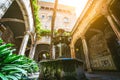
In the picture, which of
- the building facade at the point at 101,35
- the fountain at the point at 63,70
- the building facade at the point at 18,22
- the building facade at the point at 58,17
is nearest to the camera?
the fountain at the point at 63,70

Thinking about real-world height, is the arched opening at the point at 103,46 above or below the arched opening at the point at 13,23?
below

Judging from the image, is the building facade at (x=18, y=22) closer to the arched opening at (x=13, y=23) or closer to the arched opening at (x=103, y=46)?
the arched opening at (x=13, y=23)

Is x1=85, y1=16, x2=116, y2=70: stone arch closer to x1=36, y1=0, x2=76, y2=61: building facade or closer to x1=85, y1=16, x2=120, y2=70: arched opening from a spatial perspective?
x1=85, y1=16, x2=120, y2=70: arched opening

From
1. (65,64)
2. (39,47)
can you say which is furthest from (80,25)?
(39,47)

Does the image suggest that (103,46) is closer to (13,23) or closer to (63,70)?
(63,70)

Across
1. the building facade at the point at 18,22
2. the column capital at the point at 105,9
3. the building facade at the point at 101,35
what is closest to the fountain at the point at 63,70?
the building facade at the point at 101,35

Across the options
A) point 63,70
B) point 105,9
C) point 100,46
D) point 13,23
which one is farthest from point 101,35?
point 13,23

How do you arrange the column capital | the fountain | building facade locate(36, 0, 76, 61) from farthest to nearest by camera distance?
building facade locate(36, 0, 76, 61)
the column capital
the fountain

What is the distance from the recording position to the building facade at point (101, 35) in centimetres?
668

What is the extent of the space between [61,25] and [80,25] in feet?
52.2

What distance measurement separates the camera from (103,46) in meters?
10.1

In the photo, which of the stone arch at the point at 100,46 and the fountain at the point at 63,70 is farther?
the stone arch at the point at 100,46

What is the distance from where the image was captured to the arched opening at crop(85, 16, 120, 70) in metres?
8.92

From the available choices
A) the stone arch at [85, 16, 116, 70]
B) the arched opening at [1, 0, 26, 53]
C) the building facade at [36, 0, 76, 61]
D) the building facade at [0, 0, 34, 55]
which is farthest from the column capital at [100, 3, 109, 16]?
the building facade at [36, 0, 76, 61]
